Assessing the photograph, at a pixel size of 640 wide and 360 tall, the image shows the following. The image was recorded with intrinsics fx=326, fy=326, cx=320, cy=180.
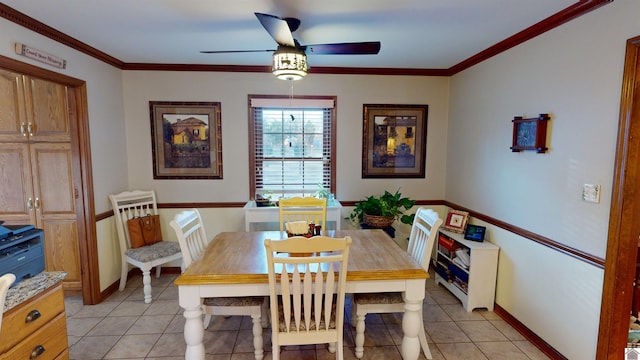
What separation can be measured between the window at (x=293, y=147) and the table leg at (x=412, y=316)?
7.00ft

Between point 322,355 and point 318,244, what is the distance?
108cm

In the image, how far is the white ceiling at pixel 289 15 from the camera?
6.97 ft

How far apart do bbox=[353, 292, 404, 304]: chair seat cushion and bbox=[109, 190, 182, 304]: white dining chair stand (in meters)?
2.07

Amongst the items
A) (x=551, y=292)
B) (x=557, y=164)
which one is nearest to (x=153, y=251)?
(x=551, y=292)

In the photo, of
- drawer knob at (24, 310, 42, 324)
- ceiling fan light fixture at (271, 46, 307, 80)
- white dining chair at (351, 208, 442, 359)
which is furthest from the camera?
white dining chair at (351, 208, 442, 359)

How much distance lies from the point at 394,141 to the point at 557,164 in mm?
1857

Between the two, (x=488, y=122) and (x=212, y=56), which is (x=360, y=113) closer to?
(x=488, y=122)

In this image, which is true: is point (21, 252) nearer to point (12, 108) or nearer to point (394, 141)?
point (12, 108)

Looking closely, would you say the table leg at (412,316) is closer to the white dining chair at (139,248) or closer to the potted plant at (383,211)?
the potted plant at (383,211)

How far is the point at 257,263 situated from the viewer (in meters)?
2.08

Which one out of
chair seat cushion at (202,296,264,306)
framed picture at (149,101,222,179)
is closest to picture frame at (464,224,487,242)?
chair seat cushion at (202,296,264,306)

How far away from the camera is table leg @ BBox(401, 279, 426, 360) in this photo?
1977 millimetres

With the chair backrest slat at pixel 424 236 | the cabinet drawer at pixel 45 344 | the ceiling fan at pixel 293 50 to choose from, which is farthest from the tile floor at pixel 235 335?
the ceiling fan at pixel 293 50

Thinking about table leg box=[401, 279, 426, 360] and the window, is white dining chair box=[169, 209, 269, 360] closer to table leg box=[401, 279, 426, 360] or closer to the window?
table leg box=[401, 279, 426, 360]
